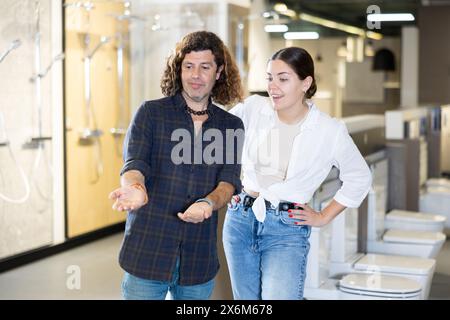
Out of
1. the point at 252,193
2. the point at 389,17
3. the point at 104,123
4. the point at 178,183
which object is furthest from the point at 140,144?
the point at 104,123

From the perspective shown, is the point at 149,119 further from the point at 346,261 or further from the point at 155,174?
the point at 346,261

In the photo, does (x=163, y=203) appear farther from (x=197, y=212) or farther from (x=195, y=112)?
(x=195, y=112)

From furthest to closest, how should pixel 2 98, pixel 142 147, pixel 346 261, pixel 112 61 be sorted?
1. pixel 346 261
2. pixel 112 61
3. pixel 2 98
4. pixel 142 147

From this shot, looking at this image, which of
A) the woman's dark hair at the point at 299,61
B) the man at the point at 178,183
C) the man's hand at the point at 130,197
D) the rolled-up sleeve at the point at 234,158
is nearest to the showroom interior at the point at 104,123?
the woman's dark hair at the point at 299,61

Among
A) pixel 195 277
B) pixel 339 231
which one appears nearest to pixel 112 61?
pixel 339 231

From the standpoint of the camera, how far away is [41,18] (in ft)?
8.29

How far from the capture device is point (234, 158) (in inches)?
71.4

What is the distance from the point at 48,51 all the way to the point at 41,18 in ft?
0.56

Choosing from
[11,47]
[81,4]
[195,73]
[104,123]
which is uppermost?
[81,4]

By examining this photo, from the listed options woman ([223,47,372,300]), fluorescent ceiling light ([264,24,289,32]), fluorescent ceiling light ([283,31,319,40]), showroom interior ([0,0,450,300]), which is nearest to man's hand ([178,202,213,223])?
woman ([223,47,372,300])

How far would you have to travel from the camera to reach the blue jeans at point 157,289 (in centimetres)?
165

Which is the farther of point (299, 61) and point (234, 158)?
point (299, 61)

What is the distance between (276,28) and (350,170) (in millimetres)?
693

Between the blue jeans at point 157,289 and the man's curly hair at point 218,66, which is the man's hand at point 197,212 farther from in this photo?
the man's curly hair at point 218,66
